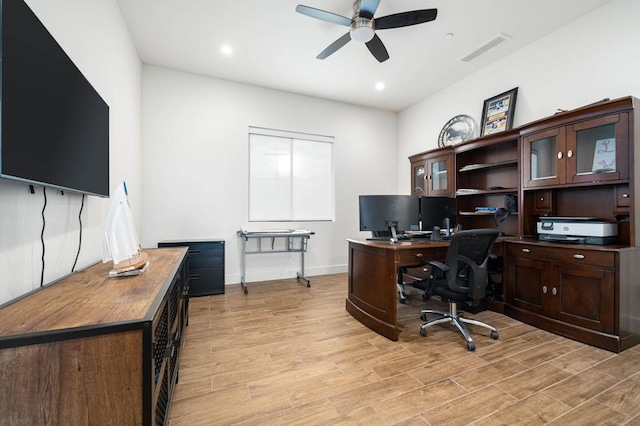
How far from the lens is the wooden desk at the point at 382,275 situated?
95.1 inches

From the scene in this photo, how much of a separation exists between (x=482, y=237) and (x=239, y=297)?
3.00 metres

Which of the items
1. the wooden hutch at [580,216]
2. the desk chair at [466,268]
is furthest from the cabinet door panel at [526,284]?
the desk chair at [466,268]

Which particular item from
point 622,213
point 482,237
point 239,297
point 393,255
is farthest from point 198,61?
point 622,213

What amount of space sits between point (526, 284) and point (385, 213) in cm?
166

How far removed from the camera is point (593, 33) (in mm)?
→ 2779

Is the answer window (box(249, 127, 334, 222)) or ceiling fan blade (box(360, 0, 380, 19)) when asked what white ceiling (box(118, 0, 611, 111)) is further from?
window (box(249, 127, 334, 222))

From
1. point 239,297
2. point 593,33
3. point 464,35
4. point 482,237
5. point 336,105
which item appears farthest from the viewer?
point 336,105

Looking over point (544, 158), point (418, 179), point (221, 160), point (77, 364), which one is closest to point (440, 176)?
point (418, 179)

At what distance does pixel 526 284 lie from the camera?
2.78m

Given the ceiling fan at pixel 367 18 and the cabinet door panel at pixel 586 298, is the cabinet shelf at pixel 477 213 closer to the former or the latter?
the cabinet door panel at pixel 586 298

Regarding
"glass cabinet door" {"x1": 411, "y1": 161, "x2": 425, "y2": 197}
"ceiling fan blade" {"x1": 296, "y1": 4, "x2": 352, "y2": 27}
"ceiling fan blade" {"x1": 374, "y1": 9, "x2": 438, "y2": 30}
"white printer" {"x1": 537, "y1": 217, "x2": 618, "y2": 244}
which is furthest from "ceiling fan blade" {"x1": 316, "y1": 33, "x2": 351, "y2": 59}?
"white printer" {"x1": 537, "y1": 217, "x2": 618, "y2": 244}

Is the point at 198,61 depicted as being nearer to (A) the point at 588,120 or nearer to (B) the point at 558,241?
(A) the point at 588,120

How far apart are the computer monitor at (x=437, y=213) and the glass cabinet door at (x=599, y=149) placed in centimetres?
113

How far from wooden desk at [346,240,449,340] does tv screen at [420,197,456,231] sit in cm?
50
